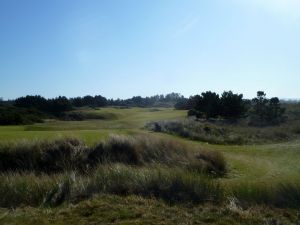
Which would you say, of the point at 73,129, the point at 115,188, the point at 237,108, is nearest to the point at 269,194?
the point at 115,188

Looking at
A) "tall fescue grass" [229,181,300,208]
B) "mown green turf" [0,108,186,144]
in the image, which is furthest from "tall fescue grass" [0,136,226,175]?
"tall fescue grass" [229,181,300,208]

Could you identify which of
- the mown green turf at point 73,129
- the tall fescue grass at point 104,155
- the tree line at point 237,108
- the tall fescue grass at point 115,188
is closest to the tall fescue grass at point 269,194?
the tall fescue grass at point 115,188

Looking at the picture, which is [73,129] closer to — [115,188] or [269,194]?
[115,188]

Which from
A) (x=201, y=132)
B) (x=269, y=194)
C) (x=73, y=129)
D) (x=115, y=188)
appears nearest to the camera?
(x=269, y=194)

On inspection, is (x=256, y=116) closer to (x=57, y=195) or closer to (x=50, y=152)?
(x=50, y=152)

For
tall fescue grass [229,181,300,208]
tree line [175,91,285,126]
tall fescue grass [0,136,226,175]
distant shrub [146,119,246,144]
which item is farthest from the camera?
tree line [175,91,285,126]

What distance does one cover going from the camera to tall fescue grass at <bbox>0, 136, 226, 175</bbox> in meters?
18.0

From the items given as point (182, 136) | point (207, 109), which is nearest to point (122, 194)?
point (182, 136)

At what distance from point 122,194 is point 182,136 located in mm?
27180

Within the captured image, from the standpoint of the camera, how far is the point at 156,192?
35.2 ft

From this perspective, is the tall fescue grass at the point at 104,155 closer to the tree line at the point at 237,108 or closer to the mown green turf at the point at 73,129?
the mown green turf at the point at 73,129

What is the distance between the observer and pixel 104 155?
62.2 feet

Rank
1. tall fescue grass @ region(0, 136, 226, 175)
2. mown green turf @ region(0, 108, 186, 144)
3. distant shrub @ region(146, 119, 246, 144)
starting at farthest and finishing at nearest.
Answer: distant shrub @ region(146, 119, 246, 144), mown green turf @ region(0, 108, 186, 144), tall fescue grass @ region(0, 136, 226, 175)

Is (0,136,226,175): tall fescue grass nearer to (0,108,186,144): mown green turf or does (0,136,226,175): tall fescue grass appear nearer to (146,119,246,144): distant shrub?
(0,108,186,144): mown green turf
